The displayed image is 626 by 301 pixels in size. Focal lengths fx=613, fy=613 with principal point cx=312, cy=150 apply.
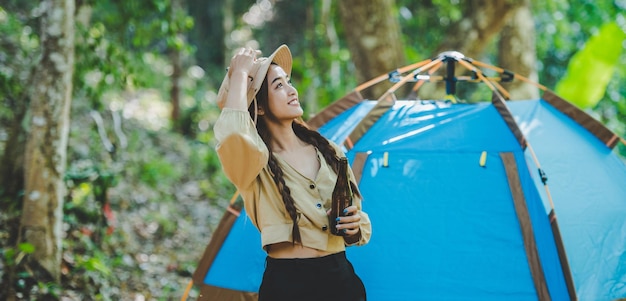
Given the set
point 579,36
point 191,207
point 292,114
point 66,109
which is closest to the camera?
point 292,114

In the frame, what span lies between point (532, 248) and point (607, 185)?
62 centimetres

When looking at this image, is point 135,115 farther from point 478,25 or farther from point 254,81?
point 254,81

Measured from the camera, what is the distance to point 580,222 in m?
2.80

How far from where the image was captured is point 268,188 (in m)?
1.80

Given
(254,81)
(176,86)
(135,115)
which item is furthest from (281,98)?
(135,115)

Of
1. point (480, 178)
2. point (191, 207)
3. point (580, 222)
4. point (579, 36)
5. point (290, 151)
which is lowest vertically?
point (191, 207)

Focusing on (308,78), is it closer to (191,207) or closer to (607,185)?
(191,207)

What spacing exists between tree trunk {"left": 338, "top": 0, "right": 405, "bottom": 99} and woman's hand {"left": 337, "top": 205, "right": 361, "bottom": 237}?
12.0 ft

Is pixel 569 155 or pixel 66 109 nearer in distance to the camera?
pixel 569 155

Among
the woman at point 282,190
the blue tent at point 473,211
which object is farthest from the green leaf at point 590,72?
the woman at point 282,190

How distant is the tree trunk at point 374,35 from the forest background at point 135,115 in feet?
0.03

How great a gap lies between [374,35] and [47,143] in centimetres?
299

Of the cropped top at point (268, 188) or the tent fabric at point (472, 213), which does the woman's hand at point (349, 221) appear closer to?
the cropped top at point (268, 188)

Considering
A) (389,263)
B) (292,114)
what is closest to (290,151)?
(292,114)
